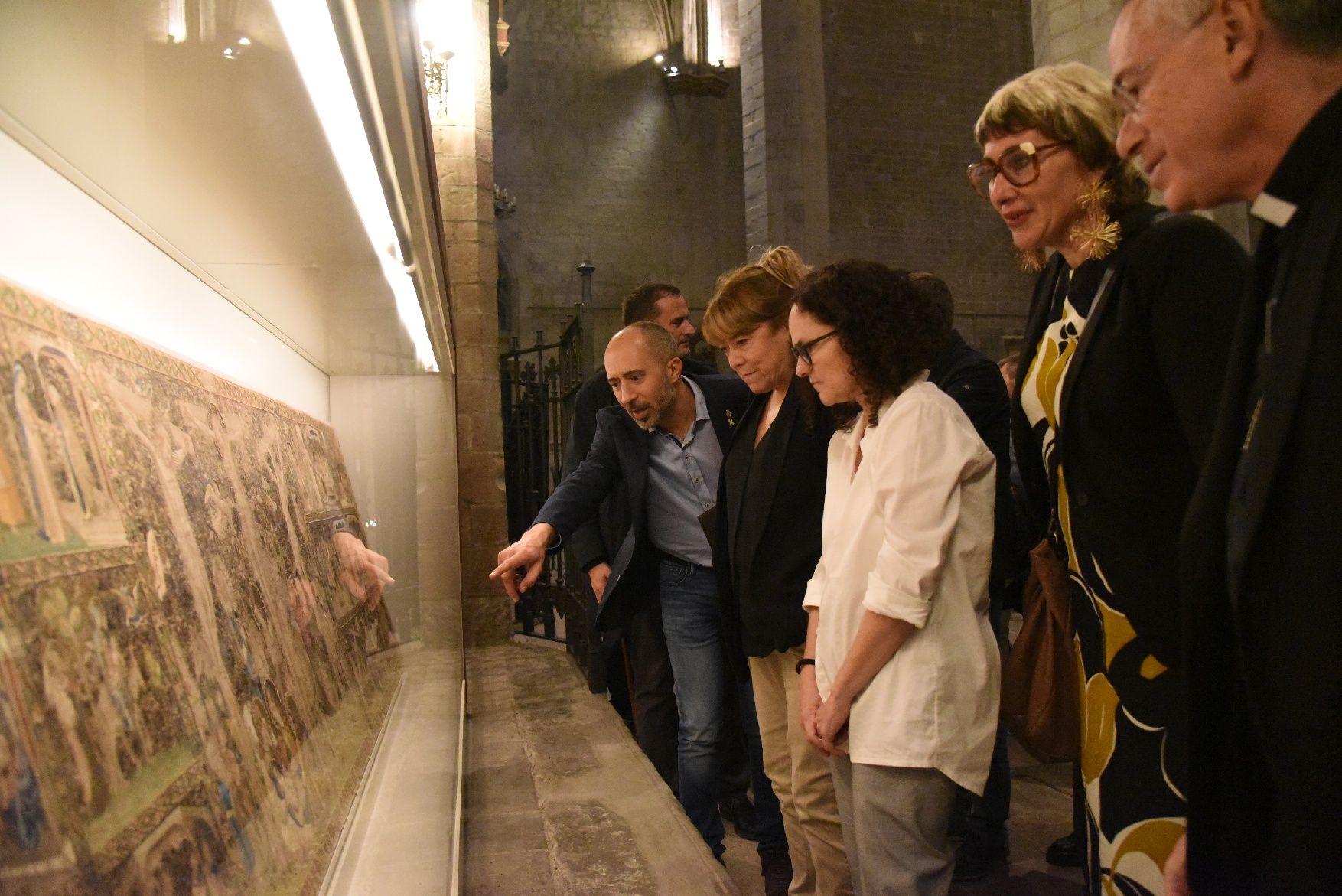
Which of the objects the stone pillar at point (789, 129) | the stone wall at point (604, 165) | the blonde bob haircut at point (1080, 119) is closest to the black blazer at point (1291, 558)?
the blonde bob haircut at point (1080, 119)

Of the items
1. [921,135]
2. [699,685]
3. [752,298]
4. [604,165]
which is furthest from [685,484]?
[604,165]

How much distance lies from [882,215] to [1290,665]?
17385 millimetres

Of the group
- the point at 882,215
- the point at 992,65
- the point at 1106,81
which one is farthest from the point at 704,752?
the point at 992,65

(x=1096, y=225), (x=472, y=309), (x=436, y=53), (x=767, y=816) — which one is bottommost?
(x=767, y=816)

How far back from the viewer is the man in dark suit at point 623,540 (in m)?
3.27

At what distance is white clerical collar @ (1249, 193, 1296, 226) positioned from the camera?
78cm

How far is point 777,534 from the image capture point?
7.41ft

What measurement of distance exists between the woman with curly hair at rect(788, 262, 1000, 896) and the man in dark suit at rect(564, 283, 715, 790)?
1.32 m

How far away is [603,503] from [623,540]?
515 mm

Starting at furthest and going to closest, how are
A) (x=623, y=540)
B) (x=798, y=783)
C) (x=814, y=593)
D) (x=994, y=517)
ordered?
(x=623, y=540)
(x=798, y=783)
(x=814, y=593)
(x=994, y=517)

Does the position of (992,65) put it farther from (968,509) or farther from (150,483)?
(150,483)

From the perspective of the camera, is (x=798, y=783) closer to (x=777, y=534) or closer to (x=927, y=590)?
(x=777, y=534)

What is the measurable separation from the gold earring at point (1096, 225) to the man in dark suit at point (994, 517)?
483 millimetres

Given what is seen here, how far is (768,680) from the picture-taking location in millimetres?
2352
